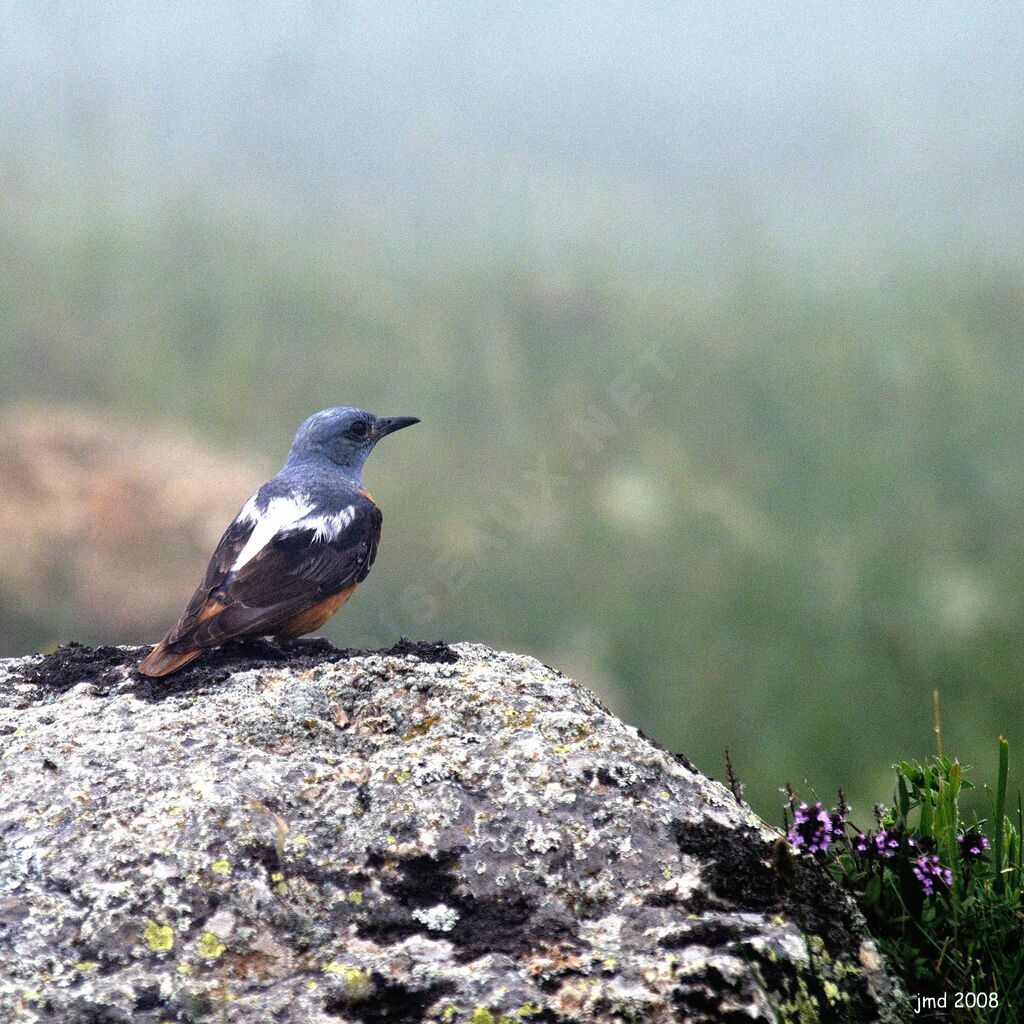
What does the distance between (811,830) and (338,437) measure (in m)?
4.40

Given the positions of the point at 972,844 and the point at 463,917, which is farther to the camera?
the point at 972,844

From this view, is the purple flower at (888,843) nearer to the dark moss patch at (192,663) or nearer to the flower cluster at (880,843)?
the flower cluster at (880,843)

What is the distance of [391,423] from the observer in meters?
7.47

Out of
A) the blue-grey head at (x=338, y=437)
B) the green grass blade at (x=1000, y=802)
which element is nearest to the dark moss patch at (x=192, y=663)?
the blue-grey head at (x=338, y=437)

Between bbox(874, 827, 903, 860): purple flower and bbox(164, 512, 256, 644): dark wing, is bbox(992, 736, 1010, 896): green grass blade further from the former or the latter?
bbox(164, 512, 256, 644): dark wing

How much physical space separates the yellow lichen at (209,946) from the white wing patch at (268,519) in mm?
3010

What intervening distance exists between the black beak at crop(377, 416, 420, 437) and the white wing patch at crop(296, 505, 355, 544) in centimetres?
93

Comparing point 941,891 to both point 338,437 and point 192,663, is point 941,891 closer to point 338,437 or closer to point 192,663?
point 192,663

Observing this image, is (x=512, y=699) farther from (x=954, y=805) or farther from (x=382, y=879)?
(x=954, y=805)

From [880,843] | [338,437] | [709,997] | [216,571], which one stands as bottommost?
[709,997]

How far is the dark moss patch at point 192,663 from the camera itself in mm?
4961

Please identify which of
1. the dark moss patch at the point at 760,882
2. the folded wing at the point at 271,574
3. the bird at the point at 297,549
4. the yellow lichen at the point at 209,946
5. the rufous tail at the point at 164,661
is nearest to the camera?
the yellow lichen at the point at 209,946

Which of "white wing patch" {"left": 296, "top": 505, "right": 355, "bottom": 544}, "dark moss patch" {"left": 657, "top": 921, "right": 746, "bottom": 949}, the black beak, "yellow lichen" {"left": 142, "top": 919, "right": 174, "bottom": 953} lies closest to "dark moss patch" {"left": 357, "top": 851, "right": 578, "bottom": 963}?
"dark moss patch" {"left": 657, "top": 921, "right": 746, "bottom": 949}

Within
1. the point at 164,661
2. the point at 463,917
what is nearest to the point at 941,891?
the point at 463,917
